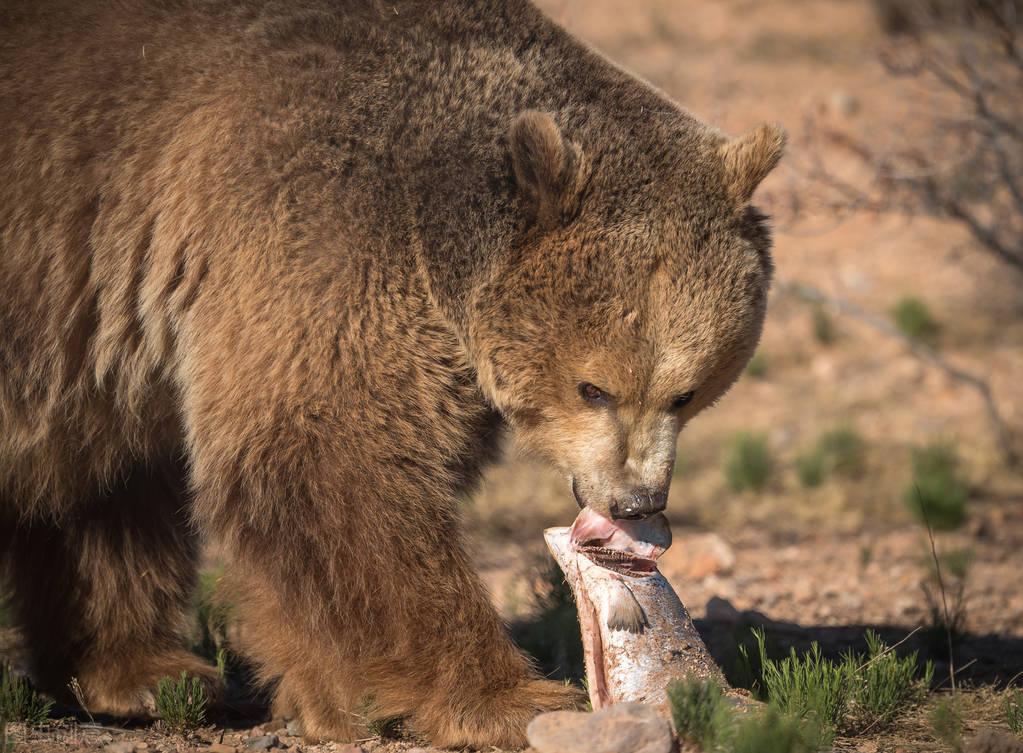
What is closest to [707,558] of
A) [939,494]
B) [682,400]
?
[939,494]

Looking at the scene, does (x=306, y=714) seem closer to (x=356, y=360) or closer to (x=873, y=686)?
(x=356, y=360)

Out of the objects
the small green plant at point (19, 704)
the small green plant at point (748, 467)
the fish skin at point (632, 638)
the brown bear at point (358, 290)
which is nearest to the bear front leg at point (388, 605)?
the brown bear at point (358, 290)

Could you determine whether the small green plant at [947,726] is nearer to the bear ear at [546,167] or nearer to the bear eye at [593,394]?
the bear eye at [593,394]

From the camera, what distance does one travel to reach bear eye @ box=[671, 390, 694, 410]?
3.76m

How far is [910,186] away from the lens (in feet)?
25.1

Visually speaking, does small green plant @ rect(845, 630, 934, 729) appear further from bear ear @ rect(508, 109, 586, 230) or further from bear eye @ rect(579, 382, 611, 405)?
bear ear @ rect(508, 109, 586, 230)

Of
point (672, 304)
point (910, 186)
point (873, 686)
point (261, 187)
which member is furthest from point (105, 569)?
point (910, 186)

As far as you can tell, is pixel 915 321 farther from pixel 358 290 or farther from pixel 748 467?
pixel 358 290

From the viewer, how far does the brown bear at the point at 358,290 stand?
3.50m

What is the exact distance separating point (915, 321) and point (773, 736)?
801 centimetres

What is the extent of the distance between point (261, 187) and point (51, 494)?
1332 millimetres

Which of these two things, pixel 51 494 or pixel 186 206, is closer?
pixel 186 206

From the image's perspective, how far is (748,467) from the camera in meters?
8.21

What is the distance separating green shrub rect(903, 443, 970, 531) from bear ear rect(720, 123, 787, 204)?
366cm
